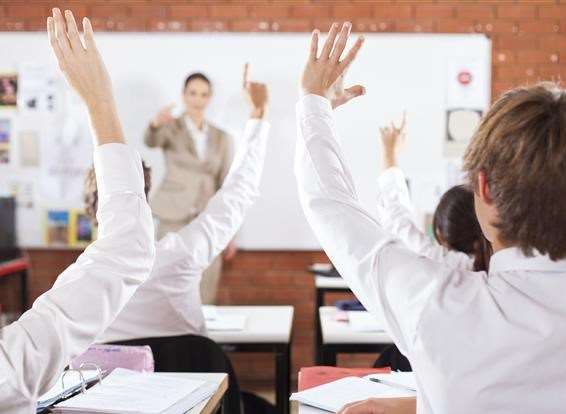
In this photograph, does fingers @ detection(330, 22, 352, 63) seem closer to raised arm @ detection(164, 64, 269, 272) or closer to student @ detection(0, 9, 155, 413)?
student @ detection(0, 9, 155, 413)

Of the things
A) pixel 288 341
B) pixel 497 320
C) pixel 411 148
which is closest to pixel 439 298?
pixel 497 320

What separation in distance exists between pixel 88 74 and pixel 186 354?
1.22m

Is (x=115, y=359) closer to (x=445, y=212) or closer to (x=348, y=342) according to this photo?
(x=348, y=342)

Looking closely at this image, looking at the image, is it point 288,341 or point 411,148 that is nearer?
point 288,341

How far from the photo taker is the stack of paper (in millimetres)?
2822

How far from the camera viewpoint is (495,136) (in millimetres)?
1145

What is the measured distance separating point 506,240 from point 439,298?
153mm

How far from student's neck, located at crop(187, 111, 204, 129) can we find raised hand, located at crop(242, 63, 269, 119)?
2.55 metres

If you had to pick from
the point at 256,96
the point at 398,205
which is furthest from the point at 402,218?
the point at 256,96

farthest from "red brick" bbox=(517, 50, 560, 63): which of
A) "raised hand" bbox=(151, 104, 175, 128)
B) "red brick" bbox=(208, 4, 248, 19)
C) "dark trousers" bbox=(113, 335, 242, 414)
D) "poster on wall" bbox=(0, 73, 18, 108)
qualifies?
"dark trousers" bbox=(113, 335, 242, 414)

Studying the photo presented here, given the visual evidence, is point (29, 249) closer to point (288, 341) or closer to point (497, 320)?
point (288, 341)

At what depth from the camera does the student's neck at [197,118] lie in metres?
5.01

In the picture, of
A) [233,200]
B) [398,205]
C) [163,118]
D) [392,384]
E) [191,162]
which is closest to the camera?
[392,384]

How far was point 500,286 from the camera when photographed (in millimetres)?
1129
